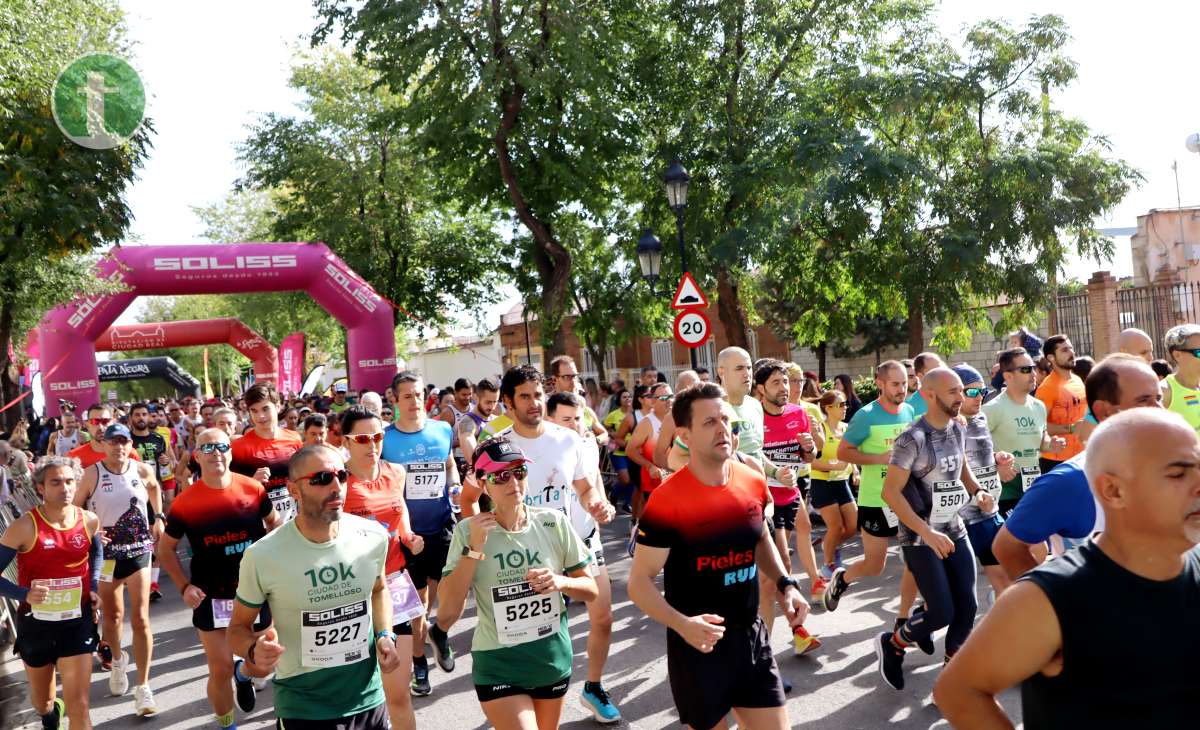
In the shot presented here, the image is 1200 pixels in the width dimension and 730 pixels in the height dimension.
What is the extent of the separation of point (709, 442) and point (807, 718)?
229cm

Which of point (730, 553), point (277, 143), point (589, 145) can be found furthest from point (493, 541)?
→ point (277, 143)

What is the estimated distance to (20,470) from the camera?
30.2 feet

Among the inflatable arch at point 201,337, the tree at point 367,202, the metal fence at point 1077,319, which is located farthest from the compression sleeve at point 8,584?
the inflatable arch at point 201,337

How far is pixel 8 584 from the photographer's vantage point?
162 inches

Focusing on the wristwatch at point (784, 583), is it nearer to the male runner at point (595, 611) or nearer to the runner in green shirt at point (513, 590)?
the runner in green shirt at point (513, 590)

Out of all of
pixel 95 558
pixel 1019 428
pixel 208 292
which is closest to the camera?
pixel 95 558

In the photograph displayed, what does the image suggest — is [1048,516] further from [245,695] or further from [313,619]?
[245,695]

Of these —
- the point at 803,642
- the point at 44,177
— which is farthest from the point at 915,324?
the point at 44,177

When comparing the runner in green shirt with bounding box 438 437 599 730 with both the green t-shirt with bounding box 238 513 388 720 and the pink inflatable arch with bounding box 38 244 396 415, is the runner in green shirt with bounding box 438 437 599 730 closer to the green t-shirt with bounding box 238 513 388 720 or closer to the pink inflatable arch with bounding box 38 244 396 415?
the green t-shirt with bounding box 238 513 388 720

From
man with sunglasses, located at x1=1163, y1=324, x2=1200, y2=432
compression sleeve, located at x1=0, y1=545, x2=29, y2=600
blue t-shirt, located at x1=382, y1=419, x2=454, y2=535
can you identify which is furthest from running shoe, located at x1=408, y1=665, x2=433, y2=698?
man with sunglasses, located at x1=1163, y1=324, x2=1200, y2=432

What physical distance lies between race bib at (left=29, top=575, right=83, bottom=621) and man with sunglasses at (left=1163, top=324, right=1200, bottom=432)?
6.68 meters

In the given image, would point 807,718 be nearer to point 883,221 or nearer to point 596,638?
point 596,638

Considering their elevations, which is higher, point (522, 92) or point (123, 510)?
point (522, 92)

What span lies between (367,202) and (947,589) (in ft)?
89.2
